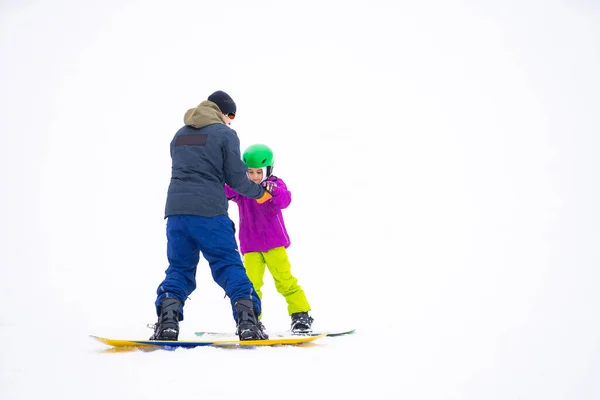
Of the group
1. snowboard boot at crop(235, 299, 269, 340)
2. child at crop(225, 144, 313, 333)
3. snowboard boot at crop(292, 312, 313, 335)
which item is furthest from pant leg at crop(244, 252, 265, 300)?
snowboard boot at crop(235, 299, 269, 340)

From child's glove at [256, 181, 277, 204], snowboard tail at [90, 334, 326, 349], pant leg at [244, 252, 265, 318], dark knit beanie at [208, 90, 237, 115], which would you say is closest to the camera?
snowboard tail at [90, 334, 326, 349]

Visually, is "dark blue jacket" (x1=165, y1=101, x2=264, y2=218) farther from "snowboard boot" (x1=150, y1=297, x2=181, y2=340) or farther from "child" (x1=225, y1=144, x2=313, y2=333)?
"child" (x1=225, y1=144, x2=313, y2=333)

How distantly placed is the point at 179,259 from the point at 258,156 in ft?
4.28

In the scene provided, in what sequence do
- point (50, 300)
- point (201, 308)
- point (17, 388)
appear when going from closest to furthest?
point (17, 388), point (50, 300), point (201, 308)

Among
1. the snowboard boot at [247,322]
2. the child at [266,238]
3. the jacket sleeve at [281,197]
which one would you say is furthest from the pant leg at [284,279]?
the snowboard boot at [247,322]

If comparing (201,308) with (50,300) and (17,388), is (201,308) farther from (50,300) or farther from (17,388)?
(17,388)

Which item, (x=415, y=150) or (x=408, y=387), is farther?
(x=415, y=150)

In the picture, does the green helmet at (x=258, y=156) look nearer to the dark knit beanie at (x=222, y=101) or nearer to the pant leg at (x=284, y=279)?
the dark knit beanie at (x=222, y=101)

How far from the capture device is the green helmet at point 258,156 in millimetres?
4680

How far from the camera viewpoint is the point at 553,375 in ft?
9.67

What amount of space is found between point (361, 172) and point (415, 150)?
48241 millimetres

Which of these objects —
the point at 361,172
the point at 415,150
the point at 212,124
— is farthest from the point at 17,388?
the point at 415,150

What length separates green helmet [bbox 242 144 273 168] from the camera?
15.4 feet

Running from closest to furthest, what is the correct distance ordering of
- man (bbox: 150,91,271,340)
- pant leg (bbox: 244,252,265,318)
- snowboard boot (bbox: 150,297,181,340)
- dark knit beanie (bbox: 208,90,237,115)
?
snowboard boot (bbox: 150,297,181,340), man (bbox: 150,91,271,340), dark knit beanie (bbox: 208,90,237,115), pant leg (bbox: 244,252,265,318)
